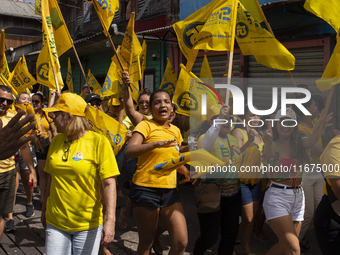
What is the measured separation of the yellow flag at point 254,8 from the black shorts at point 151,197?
9.04 feet

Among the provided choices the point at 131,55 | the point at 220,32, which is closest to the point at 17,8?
the point at 131,55

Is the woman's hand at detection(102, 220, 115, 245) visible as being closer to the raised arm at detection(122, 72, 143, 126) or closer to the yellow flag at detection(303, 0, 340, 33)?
the raised arm at detection(122, 72, 143, 126)

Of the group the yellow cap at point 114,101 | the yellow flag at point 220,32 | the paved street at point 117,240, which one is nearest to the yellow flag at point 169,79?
the yellow cap at point 114,101

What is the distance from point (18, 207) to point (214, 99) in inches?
171

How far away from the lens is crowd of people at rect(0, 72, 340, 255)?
295 cm

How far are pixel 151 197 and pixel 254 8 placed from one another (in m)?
3.02

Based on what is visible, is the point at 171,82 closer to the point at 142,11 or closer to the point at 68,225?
the point at 68,225

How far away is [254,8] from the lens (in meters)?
4.83

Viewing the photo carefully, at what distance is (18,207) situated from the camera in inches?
256

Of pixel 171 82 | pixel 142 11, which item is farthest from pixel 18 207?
pixel 142 11

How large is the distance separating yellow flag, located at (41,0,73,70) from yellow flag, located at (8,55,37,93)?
5.92 ft

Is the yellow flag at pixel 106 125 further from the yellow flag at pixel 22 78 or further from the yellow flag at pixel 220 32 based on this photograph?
the yellow flag at pixel 22 78

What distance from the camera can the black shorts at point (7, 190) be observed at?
440 centimetres

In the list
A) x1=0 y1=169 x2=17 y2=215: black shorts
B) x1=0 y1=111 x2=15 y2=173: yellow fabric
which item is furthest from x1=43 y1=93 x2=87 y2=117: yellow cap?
x1=0 y1=169 x2=17 y2=215: black shorts
